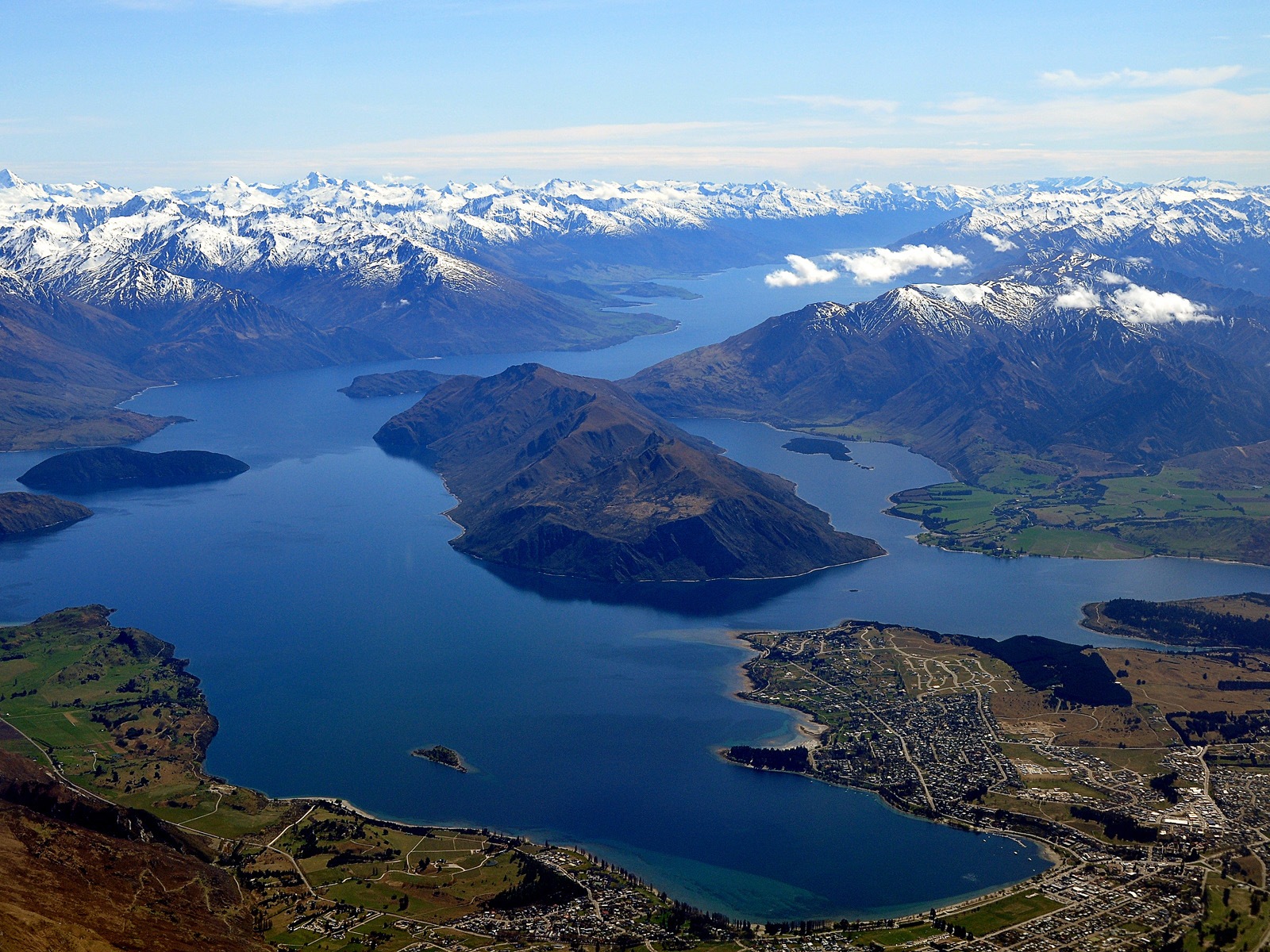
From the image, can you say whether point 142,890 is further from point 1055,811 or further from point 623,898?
point 1055,811

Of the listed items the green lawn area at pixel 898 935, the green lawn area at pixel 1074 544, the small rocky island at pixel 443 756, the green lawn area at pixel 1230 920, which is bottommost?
the green lawn area at pixel 898 935

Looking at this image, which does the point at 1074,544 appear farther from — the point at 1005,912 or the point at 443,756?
the point at 443,756

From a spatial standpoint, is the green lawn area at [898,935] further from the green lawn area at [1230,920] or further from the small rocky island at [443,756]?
the small rocky island at [443,756]

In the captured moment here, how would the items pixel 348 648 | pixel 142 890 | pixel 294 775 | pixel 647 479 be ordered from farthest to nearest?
pixel 647 479 < pixel 348 648 < pixel 294 775 < pixel 142 890

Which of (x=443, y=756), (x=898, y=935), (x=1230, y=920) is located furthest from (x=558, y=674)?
(x=1230, y=920)

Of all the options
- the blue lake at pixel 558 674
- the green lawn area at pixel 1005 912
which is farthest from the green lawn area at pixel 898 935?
the blue lake at pixel 558 674

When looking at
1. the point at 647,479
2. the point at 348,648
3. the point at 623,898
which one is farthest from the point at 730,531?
the point at 623,898

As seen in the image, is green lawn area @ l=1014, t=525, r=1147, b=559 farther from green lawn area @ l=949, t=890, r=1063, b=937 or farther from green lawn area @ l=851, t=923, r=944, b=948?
green lawn area @ l=851, t=923, r=944, b=948

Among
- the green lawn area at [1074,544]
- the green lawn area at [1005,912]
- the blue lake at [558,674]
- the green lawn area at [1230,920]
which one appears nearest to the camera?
the green lawn area at [1230,920]
